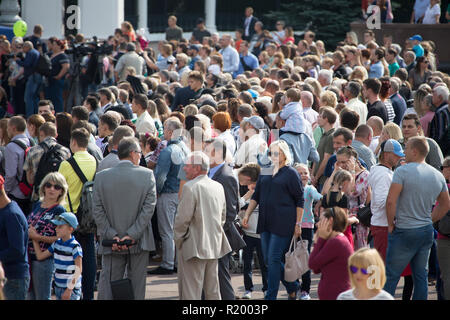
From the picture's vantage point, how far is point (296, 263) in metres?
8.31

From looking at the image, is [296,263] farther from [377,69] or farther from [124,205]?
[377,69]

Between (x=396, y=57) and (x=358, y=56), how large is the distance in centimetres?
237

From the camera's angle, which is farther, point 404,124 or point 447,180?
point 404,124

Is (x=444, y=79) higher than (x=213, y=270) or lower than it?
higher

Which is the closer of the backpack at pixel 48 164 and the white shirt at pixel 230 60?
the backpack at pixel 48 164

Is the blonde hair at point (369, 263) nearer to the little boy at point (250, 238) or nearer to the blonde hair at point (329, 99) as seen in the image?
the little boy at point (250, 238)

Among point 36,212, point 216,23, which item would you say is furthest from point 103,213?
point 216,23

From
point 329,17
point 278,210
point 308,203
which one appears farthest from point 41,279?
point 329,17

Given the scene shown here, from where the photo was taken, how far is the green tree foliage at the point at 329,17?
101 feet

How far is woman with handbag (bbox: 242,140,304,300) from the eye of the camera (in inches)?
328

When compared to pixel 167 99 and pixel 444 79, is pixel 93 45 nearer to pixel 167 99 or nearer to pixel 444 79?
pixel 167 99

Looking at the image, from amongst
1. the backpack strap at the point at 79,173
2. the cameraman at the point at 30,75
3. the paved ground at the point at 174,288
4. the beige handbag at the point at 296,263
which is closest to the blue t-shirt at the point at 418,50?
the cameraman at the point at 30,75

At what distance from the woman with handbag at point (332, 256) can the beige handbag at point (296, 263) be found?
1335mm

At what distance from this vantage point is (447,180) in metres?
8.81
